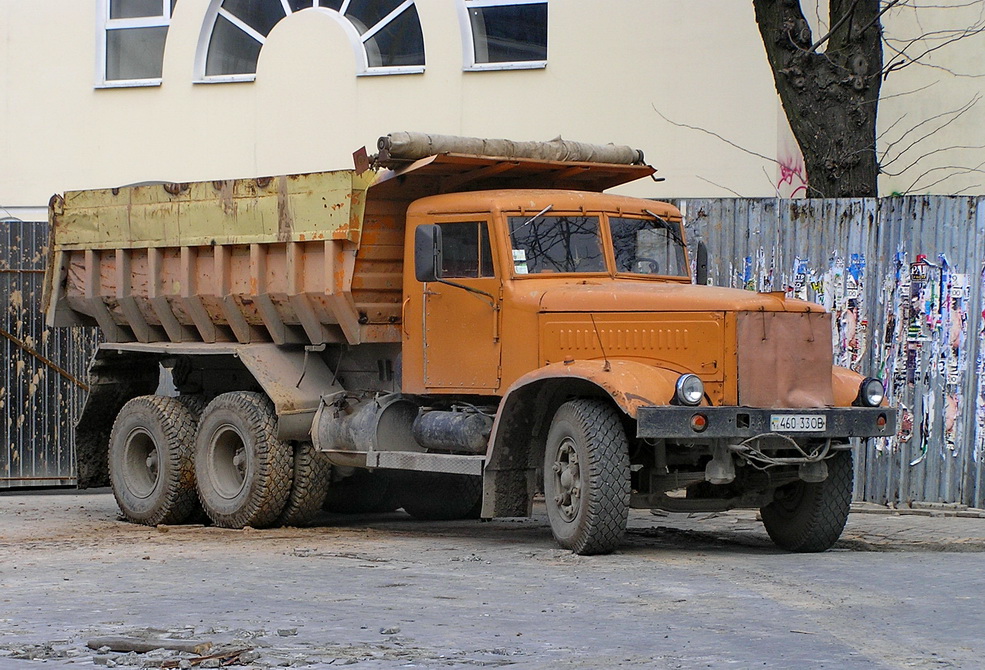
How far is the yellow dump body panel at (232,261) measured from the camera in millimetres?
11562

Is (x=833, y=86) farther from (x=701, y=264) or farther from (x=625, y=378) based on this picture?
(x=625, y=378)

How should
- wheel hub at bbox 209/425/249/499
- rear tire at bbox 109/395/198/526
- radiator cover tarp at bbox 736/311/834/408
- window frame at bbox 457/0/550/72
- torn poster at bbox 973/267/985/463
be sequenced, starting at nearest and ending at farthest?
radiator cover tarp at bbox 736/311/834/408, wheel hub at bbox 209/425/249/499, torn poster at bbox 973/267/985/463, rear tire at bbox 109/395/198/526, window frame at bbox 457/0/550/72

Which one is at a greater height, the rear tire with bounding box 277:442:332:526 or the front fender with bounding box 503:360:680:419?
the front fender with bounding box 503:360:680:419

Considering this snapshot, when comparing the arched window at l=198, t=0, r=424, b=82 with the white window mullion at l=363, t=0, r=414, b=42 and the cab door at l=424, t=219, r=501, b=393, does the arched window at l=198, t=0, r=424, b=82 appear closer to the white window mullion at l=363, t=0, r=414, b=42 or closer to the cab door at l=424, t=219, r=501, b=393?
the white window mullion at l=363, t=0, r=414, b=42

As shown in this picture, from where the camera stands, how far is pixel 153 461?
515 inches

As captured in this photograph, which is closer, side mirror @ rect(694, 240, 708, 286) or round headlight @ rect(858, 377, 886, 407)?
round headlight @ rect(858, 377, 886, 407)

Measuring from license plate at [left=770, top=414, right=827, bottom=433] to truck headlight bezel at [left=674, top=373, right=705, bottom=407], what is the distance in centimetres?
49

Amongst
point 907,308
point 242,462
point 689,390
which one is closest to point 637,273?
point 689,390

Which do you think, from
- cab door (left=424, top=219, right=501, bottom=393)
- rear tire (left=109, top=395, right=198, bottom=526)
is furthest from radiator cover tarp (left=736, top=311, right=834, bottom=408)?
rear tire (left=109, top=395, right=198, bottom=526)

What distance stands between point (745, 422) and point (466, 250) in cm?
253

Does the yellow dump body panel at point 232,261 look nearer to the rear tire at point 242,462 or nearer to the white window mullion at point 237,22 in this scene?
the rear tire at point 242,462

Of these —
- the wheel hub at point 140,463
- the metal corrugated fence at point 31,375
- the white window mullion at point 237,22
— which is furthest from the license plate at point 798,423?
the white window mullion at point 237,22

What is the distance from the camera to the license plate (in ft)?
31.3

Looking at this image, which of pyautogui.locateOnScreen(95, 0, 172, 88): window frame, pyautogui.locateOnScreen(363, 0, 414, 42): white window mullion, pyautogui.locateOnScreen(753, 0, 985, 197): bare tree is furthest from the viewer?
pyautogui.locateOnScreen(95, 0, 172, 88): window frame
